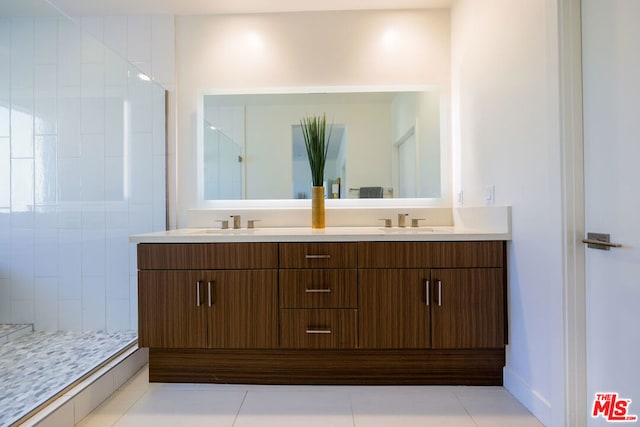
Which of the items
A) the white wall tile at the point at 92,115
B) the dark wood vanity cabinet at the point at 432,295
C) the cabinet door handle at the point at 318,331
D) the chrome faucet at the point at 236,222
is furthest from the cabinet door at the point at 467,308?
the white wall tile at the point at 92,115

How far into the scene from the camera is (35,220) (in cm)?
220

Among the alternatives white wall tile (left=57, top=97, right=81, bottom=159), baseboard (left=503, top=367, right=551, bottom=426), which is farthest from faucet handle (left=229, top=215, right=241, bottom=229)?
baseboard (left=503, top=367, right=551, bottom=426)

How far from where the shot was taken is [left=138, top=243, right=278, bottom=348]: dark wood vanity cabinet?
174 cm

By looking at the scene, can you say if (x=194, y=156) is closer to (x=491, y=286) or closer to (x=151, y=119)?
(x=151, y=119)

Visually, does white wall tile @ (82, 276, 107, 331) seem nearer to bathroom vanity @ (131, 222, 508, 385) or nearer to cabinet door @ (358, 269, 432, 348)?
bathroom vanity @ (131, 222, 508, 385)

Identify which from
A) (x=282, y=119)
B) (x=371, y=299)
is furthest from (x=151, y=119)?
(x=371, y=299)

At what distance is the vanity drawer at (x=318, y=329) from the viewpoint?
1.73 metres

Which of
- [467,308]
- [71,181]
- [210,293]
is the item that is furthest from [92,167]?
[467,308]

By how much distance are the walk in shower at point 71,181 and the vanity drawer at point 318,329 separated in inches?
43.5

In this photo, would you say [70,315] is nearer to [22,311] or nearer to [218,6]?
[22,311]

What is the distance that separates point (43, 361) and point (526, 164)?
111 inches

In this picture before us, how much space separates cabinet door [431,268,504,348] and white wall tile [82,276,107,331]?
2.29 meters

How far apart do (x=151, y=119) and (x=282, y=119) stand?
959mm

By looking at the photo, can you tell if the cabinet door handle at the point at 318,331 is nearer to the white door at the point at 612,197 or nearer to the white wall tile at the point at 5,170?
the white door at the point at 612,197
